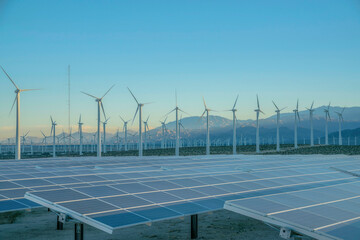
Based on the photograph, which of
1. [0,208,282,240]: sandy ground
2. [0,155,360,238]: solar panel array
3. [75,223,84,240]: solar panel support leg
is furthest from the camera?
[0,208,282,240]: sandy ground

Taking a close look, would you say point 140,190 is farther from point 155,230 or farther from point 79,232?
point 155,230

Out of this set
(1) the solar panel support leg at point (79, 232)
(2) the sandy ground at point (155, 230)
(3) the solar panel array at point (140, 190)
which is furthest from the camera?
(2) the sandy ground at point (155, 230)

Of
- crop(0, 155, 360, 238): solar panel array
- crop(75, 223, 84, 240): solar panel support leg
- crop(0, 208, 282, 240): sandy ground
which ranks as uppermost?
crop(0, 155, 360, 238): solar panel array

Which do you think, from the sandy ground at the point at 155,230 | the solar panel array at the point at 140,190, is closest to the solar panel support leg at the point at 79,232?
the solar panel array at the point at 140,190

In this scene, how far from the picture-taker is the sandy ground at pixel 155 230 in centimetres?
2731

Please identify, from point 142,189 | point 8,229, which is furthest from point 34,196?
point 8,229

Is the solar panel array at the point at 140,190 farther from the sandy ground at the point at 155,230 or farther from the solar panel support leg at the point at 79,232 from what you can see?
the sandy ground at the point at 155,230

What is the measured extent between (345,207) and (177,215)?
335 inches

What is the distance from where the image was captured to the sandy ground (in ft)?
89.6

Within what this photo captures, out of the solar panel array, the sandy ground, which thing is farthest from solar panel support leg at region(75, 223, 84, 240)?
the sandy ground

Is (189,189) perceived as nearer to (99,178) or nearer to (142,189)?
(142,189)

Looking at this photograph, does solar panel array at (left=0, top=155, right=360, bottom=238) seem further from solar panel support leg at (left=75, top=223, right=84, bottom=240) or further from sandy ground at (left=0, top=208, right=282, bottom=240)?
sandy ground at (left=0, top=208, right=282, bottom=240)

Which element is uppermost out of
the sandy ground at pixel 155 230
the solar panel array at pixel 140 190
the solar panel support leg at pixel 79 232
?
the solar panel array at pixel 140 190

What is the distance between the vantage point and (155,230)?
29156mm
